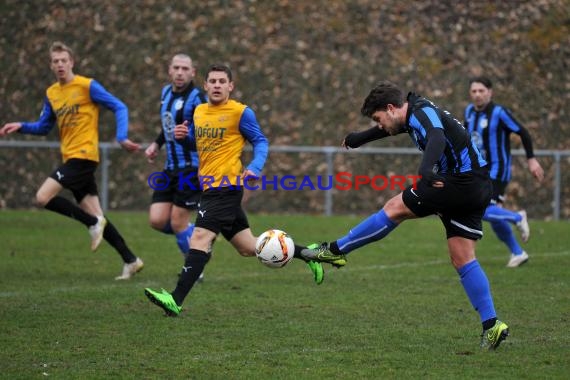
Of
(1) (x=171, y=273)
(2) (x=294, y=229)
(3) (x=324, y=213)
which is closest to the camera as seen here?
(1) (x=171, y=273)

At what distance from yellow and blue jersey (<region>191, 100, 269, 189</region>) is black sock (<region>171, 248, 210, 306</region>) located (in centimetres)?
58

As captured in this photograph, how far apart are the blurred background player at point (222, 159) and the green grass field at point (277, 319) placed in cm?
63

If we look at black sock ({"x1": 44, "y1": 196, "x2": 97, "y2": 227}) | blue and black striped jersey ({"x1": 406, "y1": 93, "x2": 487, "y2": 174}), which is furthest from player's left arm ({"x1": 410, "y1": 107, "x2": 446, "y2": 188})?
black sock ({"x1": 44, "y1": 196, "x2": 97, "y2": 227})

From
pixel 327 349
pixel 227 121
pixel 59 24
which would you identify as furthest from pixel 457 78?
pixel 327 349

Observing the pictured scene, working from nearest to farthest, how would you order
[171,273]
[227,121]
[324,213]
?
[227,121] < [171,273] < [324,213]

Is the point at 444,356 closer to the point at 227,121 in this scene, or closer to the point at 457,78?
the point at 227,121

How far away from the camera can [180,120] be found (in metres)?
9.07

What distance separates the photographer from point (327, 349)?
6.13 m

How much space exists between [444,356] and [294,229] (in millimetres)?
8910

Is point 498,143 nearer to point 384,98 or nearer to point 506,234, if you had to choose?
point 506,234

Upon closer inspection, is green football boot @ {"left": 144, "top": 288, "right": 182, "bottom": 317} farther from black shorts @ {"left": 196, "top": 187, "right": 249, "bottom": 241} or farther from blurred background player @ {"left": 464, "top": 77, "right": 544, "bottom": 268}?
blurred background player @ {"left": 464, "top": 77, "right": 544, "bottom": 268}

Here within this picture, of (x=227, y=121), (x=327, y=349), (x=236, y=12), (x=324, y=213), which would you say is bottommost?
(x=324, y=213)

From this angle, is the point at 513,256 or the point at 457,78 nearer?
the point at 513,256

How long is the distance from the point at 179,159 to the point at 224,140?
60.3 inches
